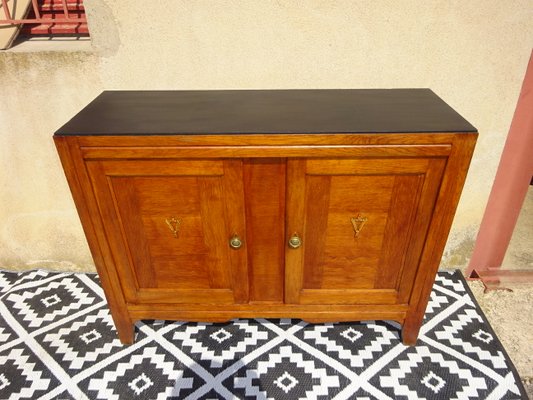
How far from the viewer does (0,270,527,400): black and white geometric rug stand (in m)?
1.49

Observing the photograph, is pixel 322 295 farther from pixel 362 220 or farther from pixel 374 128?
pixel 374 128

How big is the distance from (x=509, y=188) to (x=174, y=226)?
1624 mm

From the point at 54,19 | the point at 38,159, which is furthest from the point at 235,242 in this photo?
the point at 54,19

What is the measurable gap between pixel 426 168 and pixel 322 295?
2.13ft

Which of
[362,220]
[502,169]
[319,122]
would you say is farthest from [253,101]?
[502,169]

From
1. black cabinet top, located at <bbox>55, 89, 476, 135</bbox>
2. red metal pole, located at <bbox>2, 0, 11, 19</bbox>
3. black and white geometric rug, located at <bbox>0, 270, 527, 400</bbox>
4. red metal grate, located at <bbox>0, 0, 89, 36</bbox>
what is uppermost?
red metal pole, located at <bbox>2, 0, 11, 19</bbox>

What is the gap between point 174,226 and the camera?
1.36 m

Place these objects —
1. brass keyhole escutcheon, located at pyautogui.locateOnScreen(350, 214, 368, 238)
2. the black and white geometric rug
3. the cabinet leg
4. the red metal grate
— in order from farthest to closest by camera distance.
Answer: the red metal grate
the cabinet leg
the black and white geometric rug
brass keyhole escutcheon, located at pyautogui.locateOnScreen(350, 214, 368, 238)

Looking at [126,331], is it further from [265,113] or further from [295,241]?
[265,113]

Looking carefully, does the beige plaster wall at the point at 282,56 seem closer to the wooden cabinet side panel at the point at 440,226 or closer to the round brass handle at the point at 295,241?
the wooden cabinet side panel at the point at 440,226

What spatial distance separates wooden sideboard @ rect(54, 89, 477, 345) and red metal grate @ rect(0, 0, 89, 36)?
499 mm

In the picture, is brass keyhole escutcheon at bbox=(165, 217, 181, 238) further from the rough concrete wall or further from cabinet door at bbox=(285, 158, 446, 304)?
the rough concrete wall

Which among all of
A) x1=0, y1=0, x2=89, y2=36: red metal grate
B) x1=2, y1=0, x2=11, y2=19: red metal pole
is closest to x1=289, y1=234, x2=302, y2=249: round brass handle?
x1=0, y1=0, x2=89, y2=36: red metal grate

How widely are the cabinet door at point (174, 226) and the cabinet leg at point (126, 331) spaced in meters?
0.16
